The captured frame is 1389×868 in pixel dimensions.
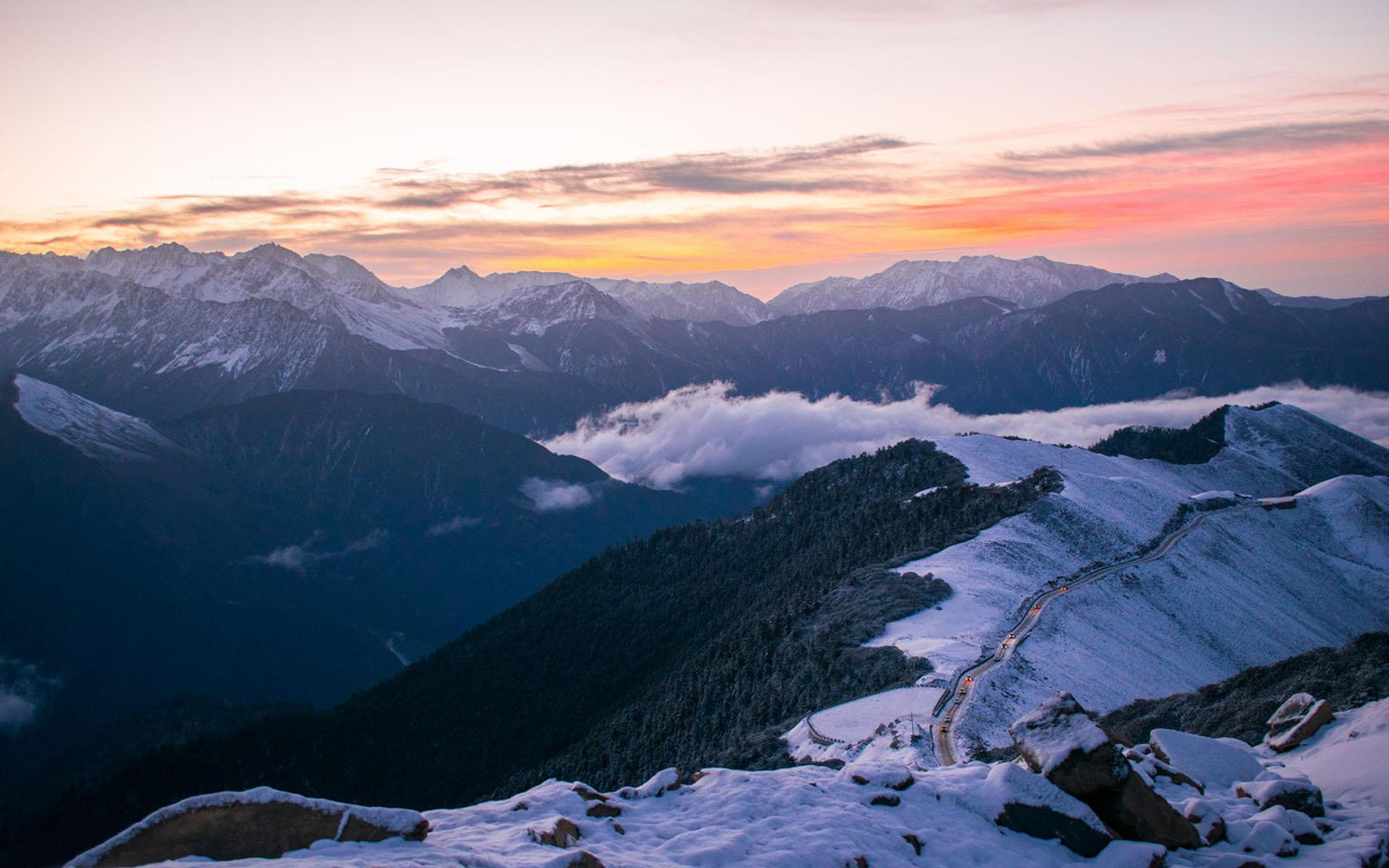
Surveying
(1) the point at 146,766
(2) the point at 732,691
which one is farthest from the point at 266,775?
(2) the point at 732,691

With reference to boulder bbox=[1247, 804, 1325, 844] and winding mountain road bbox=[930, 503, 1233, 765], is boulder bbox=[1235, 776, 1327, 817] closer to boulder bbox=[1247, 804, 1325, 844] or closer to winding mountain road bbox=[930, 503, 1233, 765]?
boulder bbox=[1247, 804, 1325, 844]

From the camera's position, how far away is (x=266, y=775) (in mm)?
141625

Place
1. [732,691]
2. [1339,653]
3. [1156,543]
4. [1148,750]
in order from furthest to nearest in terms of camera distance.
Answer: [1156,543] → [732,691] → [1339,653] → [1148,750]

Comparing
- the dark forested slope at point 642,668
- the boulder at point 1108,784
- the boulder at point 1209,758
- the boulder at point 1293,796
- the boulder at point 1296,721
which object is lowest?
the dark forested slope at point 642,668

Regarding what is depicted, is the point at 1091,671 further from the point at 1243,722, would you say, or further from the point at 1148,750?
the point at 1148,750

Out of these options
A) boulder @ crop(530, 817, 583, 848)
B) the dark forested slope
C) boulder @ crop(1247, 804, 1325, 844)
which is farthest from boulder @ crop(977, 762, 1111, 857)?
the dark forested slope

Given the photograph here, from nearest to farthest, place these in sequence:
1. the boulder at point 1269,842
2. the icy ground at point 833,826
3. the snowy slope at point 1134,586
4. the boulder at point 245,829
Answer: the boulder at point 245,829
the icy ground at point 833,826
the boulder at point 1269,842
the snowy slope at point 1134,586

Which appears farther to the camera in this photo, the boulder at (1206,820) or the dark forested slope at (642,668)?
the dark forested slope at (642,668)

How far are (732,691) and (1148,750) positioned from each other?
5716 cm

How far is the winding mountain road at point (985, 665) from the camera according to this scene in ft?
193

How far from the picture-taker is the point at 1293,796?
100 ft

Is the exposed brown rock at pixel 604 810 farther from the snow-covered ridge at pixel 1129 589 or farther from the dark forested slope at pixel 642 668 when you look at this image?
the dark forested slope at pixel 642 668

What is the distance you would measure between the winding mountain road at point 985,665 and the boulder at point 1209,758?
18.3 meters

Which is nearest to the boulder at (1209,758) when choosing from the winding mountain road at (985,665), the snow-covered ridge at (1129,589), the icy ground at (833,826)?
the icy ground at (833,826)
